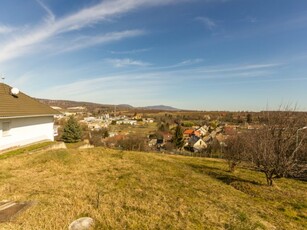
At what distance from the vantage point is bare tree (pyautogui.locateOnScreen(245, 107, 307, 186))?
28.6 ft

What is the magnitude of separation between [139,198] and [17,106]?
13.8m

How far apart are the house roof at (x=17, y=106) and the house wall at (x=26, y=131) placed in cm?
47

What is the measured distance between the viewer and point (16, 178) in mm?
8742

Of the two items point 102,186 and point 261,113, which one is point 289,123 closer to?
point 261,113

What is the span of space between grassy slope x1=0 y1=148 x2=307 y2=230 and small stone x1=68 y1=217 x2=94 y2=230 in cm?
15

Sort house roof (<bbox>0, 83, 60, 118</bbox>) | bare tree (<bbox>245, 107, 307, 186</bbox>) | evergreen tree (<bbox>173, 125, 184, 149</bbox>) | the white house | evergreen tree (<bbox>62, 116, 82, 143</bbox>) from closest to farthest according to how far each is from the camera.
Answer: bare tree (<bbox>245, 107, 307, 186</bbox>), the white house, house roof (<bbox>0, 83, 60, 118</bbox>), evergreen tree (<bbox>62, 116, 82, 143</bbox>), evergreen tree (<bbox>173, 125, 184, 149</bbox>)

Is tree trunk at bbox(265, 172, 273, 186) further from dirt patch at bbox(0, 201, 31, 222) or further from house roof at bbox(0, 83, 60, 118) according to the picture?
house roof at bbox(0, 83, 60, 118)

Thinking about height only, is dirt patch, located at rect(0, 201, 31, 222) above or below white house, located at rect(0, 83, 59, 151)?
below

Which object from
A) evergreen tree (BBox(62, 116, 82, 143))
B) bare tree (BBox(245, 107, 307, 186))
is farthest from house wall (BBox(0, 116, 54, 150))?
evergreen tree (BBox(62, 116, 82, 143))

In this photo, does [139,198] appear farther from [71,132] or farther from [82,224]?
[71,132]

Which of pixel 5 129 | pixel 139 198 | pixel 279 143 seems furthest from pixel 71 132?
pixel 279 143

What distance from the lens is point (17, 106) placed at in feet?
53.5

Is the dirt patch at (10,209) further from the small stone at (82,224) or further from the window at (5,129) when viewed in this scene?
the window at (5,129)

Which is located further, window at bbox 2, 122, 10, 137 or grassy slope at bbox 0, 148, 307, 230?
window at bbox 2, 122, 10, 137
